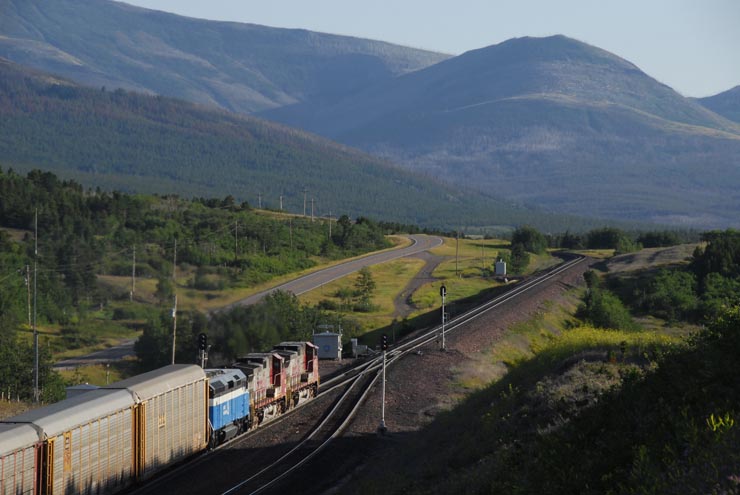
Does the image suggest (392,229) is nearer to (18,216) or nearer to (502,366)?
(18,216)

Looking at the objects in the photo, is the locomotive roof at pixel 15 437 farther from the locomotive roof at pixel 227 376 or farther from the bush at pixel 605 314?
the bush at pixel 605 314

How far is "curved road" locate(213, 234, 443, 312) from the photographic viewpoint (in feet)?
251

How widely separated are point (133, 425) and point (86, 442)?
3048mm

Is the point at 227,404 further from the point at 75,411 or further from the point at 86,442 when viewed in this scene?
the point at 75,411

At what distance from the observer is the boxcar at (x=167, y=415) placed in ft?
106

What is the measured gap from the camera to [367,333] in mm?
80375

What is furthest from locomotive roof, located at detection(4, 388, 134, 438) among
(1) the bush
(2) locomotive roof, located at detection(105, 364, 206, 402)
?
(1) the bush

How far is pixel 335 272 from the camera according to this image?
110m

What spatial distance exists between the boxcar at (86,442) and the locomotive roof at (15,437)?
1.05 feet

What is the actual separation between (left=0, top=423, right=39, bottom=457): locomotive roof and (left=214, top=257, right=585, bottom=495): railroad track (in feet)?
22.9

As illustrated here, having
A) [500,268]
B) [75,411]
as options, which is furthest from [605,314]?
[500,268]

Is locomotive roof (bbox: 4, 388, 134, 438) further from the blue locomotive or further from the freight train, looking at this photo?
the blue locomotive

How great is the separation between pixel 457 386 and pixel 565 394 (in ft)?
79.0

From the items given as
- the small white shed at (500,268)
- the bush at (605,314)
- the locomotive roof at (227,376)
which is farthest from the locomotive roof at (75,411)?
the small white shed at (500,268)
